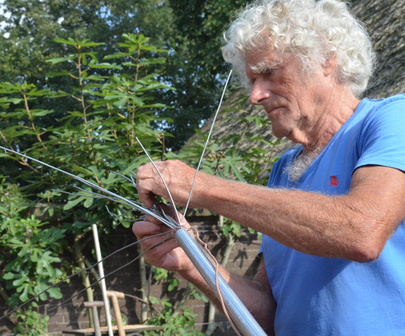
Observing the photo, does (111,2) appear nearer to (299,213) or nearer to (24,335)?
(24,335)

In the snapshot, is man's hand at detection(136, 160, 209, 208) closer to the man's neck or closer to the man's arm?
the man's arm

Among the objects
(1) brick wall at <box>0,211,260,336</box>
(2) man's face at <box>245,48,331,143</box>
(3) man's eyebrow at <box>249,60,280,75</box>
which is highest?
(3) man's eyebrow at <box>249,60,280,75</box>

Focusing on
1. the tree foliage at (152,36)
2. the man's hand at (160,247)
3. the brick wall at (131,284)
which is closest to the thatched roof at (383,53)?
the brick wall at (131,284)

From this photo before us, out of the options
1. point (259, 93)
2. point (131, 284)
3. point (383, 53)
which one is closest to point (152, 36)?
point (383, 53)

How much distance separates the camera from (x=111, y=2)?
22750mm

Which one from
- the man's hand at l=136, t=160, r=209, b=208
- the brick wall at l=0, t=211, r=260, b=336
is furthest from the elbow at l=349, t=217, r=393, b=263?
the brick wall at l=0, t=211, r=260, b=336

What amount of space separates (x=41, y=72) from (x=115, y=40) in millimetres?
3807

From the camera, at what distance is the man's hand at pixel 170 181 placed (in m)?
1.28

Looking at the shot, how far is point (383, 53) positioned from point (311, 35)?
3799 millimetres

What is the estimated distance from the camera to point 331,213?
1.08 metres

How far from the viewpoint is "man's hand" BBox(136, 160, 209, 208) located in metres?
1.28

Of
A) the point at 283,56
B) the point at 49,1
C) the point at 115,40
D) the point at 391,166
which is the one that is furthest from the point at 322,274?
the point at 49,1

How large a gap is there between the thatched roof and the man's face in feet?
6.40

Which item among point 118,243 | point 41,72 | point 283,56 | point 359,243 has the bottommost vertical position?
point 118,243
